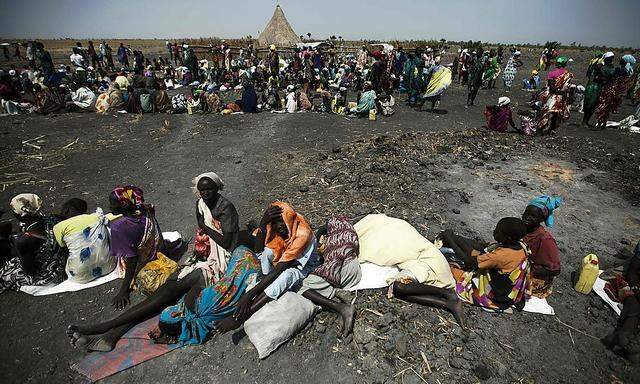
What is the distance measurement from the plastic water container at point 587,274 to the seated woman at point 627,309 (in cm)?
18

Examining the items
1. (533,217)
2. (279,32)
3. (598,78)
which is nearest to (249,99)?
(533,217)

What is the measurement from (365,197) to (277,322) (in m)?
3.10

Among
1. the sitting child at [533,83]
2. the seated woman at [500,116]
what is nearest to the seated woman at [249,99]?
the seated woman at [500,116]

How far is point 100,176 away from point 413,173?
671 centimetres

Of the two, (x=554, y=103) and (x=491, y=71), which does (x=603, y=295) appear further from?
(x=491, y=71)

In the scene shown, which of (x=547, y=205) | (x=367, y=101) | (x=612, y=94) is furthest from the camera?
(x=367, y=101)

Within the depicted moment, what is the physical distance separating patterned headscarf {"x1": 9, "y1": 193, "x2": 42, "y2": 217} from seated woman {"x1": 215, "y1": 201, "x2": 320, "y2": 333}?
8.21 ft

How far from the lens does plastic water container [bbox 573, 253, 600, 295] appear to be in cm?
361

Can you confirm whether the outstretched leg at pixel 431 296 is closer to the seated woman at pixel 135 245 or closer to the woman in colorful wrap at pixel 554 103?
the seated woman at pixel 135 245

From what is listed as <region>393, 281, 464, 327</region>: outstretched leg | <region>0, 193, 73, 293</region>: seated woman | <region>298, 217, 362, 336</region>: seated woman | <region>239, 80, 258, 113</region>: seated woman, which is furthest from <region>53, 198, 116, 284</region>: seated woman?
<region>239, 80, 258, 113</region>: seated woman

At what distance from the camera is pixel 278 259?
3.36 m

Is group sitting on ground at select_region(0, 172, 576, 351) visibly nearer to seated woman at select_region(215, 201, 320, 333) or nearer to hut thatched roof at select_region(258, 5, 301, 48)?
seated woman at select_region(215, 201, 320, 333)

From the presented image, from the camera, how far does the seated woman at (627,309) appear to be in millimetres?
2971

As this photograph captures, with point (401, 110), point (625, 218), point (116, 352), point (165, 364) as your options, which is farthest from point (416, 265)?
point (401, 110)
